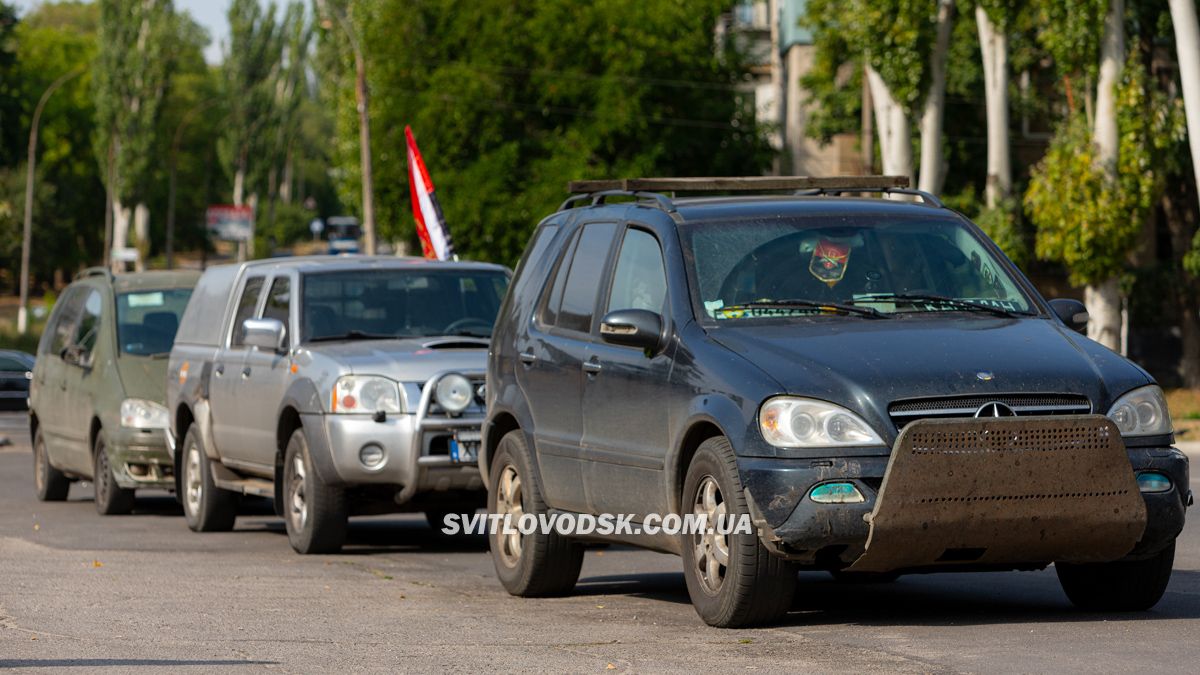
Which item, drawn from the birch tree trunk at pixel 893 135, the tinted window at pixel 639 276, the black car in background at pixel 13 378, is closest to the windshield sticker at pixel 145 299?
the black car in background at pixel 13 378

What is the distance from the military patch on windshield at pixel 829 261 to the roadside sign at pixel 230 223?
95.0 metres

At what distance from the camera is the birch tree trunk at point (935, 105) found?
1382 inches

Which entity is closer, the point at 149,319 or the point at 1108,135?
the point at 149,319

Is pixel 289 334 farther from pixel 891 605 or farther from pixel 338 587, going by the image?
pixel 891 605

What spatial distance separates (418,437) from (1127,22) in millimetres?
29374

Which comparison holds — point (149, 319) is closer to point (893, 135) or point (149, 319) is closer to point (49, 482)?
point (49, 482)

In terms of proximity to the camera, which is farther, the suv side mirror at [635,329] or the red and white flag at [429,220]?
the red and white flag at [429,220]

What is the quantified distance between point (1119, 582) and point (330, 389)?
5.56 meters

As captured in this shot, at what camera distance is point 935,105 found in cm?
3522

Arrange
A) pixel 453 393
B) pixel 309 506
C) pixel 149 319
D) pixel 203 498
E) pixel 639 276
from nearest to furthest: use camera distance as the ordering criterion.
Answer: pixel 639 276 → pixel 453 393 → pixel 309 506 → pixel 203 498 → pixel 149 319

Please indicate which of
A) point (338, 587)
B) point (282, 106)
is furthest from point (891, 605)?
point (282, 106)

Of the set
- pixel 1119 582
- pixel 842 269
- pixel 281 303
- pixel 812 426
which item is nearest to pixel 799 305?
pixel 842 269

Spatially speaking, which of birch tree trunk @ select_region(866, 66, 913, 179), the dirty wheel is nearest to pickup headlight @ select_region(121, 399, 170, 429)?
the dirty wheel

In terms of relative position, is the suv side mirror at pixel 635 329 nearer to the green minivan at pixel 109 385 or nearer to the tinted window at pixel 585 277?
the tinted window at pixel 585 277
